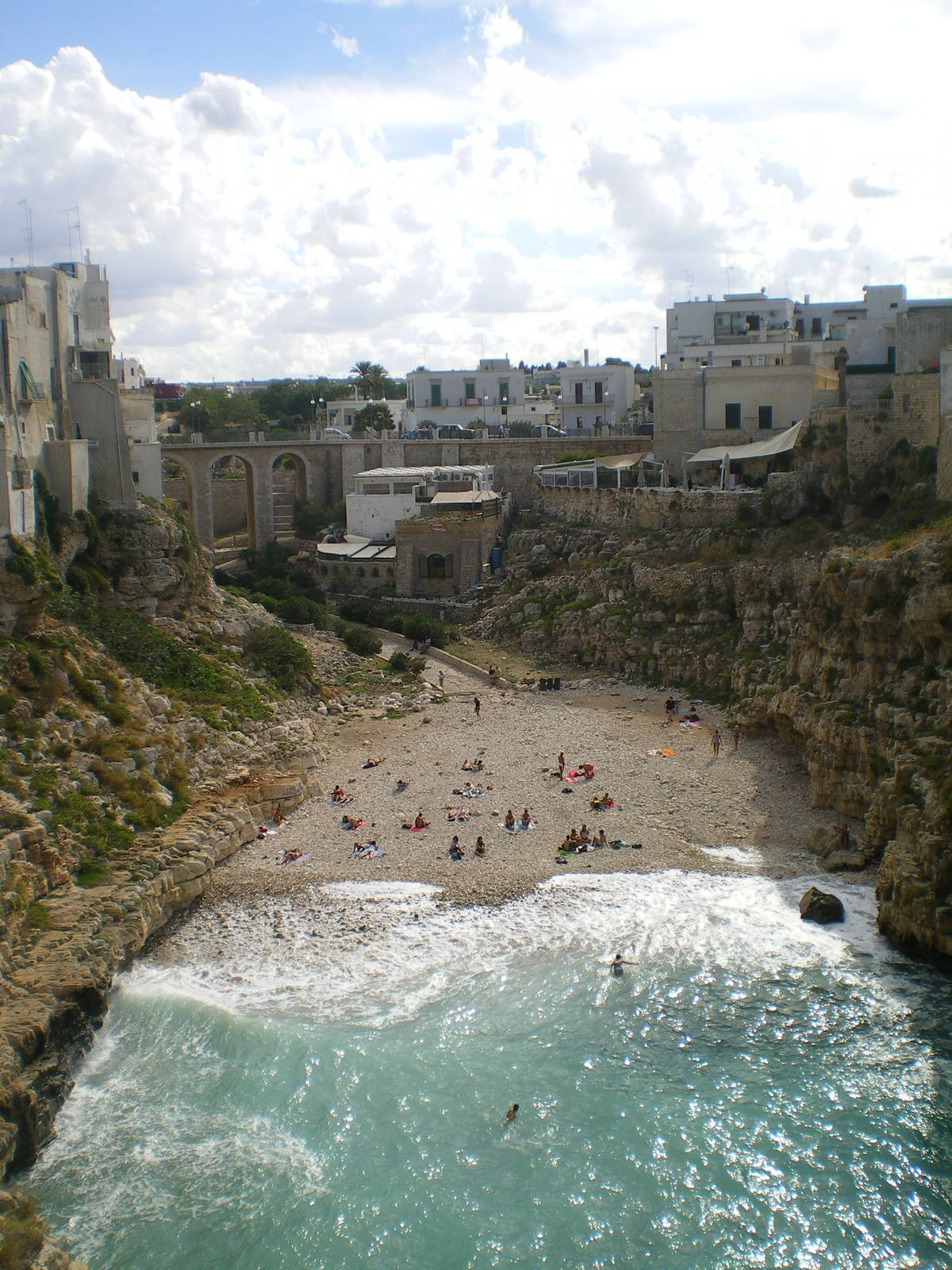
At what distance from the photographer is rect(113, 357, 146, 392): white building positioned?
3481 centimetres

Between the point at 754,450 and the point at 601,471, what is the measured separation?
8266 millimetres

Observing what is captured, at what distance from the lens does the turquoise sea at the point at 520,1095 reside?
14352 mm

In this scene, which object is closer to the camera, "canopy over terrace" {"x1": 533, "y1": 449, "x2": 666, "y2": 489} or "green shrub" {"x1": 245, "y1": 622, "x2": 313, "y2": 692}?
"green shrub" {"x1": 245, "y1": 622, "x2": 313, "y2": 692}

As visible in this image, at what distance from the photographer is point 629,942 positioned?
2053 cm

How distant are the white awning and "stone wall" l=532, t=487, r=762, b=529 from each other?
5.61ft

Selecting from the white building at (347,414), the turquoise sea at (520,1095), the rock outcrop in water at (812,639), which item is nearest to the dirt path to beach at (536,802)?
the turquoise sea at (520,1095)

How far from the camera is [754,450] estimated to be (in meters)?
40.7

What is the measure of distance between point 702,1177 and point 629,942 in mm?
5708

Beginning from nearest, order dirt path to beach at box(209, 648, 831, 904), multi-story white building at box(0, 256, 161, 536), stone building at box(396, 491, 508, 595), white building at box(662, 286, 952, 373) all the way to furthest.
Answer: dirt path to beach at box(209, 648, 831, 904) < multi-story white building at box(0, 256, 161, 536) < white building at box(662, 286, 952, 373) < stone building at box(396, 491, 508, 595)

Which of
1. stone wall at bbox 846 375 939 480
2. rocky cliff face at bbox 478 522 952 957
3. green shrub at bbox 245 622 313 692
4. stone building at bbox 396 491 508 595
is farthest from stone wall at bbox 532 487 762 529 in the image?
green shrub at bbox 245 622 313 692

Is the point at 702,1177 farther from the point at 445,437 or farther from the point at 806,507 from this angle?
the point at 445,437

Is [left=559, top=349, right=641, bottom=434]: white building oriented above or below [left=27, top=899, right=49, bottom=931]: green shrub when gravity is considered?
above

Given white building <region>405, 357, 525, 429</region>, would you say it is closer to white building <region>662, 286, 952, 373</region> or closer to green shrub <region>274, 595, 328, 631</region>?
white building <region>662, 286, 952, 373</region>

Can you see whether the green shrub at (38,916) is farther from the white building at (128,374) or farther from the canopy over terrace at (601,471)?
the canopy over terrace at (601,471)
